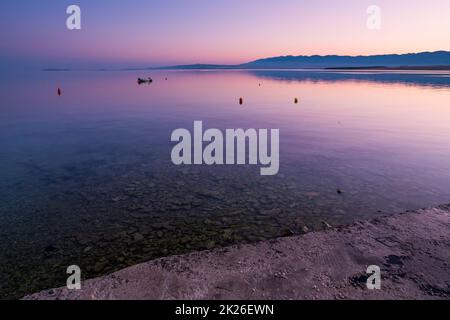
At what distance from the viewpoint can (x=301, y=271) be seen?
7891mm

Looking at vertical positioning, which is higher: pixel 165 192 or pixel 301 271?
pixel 165 192

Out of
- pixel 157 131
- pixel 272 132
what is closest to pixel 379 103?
pixel 272 132

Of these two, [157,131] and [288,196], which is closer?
[288,196]

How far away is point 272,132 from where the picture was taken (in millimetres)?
27719

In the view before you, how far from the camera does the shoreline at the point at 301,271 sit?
7.09 meters

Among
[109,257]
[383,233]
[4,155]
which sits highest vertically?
[4,155]

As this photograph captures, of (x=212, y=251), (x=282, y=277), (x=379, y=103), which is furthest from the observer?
→ (x=379, y=103)

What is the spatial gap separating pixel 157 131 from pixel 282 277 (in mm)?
23832

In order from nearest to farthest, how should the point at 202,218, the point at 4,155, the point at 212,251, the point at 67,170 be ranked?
the point at 212,251
the point at 202,218
the point at 67,170
the point at 4,155

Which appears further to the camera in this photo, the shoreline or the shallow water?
the shallow water

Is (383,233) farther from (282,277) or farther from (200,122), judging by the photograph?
(200,122)

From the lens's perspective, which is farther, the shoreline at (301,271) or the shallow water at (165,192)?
the shallow water at (165,192)

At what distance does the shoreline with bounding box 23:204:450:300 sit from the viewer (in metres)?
7.09

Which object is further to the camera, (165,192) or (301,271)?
(165,192)
